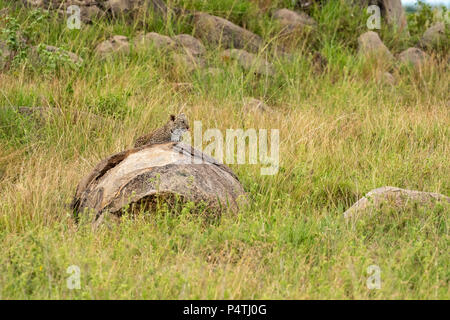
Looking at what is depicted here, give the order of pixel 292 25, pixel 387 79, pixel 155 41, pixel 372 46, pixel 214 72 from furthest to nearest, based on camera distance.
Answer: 1. pixel 292 25
2. pixel 372 46
3. pixel 387 79
4. pixel 155 41
5. pixel 214 72

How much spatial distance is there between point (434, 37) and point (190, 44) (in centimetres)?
406

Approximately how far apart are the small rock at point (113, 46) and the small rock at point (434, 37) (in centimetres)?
493

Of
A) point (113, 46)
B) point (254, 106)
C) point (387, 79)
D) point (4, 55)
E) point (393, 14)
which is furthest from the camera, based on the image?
point (393, 14)

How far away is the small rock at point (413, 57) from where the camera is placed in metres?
9.90

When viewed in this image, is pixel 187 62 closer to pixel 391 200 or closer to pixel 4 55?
pixel 4 55

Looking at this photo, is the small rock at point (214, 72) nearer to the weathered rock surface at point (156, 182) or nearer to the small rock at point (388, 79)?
the small rock at point (388, 79)

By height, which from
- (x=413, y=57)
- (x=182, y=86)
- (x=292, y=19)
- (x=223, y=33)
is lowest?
(x=182, y=86)

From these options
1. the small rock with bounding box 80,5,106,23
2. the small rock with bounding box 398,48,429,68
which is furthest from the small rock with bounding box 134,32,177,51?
the small rock with bounding box 398,48,429,68

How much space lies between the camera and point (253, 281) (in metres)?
3.99

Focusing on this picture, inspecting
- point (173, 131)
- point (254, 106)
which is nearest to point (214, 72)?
point (254, 106)

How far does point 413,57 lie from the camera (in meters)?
10.1

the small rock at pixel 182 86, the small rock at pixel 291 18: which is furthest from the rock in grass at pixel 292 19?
the small rock at pixel 182 86

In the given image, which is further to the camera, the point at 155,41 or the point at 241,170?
the point at 155,41

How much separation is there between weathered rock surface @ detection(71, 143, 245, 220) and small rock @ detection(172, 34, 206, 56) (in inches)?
157
